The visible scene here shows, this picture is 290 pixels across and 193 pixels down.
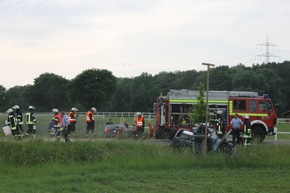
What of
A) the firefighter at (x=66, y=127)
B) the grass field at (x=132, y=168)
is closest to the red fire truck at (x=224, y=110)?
the firefighter at (x=66, y=127)

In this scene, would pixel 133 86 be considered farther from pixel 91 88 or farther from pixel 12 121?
pixel 12 121

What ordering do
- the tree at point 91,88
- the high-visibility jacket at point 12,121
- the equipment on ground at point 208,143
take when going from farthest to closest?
the tree at point 91,88 → the high-visibility jacket at point 12,121 → the equipment on ground at point 208,143

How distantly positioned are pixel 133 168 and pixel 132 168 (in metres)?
0.03

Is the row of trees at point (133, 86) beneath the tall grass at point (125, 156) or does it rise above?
above

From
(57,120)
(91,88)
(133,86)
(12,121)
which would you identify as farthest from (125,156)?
(133,86)

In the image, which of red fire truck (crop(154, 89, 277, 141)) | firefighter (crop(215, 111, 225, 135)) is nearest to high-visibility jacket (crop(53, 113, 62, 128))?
red fire truck (crop(154, 89, 277, 141))

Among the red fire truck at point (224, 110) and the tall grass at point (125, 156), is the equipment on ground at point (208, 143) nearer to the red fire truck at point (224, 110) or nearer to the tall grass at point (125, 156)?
the tall grass at point (125, 156)

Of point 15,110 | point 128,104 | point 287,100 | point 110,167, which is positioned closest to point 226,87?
point 287,100

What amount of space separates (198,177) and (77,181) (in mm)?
3413

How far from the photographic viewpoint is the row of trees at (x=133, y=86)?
89.6 m

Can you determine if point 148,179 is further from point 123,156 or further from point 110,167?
point 123,156

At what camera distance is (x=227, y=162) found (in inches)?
556

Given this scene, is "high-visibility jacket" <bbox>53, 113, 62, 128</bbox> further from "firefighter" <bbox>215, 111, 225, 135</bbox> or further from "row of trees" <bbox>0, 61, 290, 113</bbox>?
"row of trees" <bbox>0, 61, 290, 113</bbox>

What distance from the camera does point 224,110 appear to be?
78.6ft
